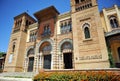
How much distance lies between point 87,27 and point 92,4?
320 centimetres

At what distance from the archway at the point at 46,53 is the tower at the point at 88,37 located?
5.07 metres

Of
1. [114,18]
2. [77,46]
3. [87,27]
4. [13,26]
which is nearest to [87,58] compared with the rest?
[77,46]

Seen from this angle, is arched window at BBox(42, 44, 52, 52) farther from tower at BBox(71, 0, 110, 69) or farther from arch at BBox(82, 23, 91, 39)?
arch at BBox(82, 23, 91, 39)

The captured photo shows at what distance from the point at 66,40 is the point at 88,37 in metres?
3.35

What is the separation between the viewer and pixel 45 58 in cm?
1627

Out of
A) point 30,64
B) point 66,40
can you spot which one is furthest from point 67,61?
point 30,64

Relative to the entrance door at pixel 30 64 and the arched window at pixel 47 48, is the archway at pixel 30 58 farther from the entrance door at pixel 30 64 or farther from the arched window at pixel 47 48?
the arched window at pixel 47 48

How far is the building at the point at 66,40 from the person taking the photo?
37.7 feet

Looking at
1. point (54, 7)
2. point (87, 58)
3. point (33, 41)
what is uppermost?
point (54, 7)

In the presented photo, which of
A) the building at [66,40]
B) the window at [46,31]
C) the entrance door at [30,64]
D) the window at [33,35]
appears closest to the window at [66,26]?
the building at [66,40]

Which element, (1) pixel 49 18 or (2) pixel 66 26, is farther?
(1) pixel 49 18

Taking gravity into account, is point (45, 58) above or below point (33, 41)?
below

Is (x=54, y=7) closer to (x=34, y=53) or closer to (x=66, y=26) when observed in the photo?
(x=66, y=26)

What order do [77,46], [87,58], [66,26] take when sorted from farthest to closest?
[66,26]
[77,46]
[87,58]
